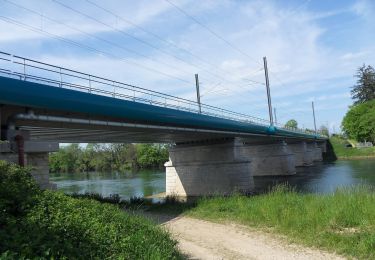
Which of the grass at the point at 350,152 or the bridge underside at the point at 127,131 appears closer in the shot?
the bridge underside at the point at 127,131

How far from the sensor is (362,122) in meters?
96.4

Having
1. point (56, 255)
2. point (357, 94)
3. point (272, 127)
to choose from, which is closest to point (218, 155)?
point (272, 127)

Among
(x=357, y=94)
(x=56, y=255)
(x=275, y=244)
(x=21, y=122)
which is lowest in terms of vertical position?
(x=275, y=244)

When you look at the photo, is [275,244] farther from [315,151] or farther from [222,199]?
[315,151]

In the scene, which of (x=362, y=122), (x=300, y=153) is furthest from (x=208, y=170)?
(x=362, y=122)

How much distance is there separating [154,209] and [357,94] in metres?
117

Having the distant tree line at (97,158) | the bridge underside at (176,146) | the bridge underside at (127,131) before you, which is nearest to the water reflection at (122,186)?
the bridge underside at (176,146)

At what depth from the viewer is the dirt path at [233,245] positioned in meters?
9.54

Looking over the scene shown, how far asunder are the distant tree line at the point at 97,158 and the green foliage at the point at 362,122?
48.8 m

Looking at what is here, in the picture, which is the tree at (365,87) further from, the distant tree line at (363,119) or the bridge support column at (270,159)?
the bridge support column at (270,159)

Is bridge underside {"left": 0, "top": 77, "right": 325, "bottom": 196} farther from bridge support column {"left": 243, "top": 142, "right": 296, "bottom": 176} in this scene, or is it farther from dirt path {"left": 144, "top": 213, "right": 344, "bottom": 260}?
dirt path {"left": 144, "top": 213, "right": 344, "bottom": 260}

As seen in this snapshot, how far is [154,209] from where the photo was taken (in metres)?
19.0

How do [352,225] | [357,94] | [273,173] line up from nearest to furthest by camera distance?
1. [352,225]
2. [273,173]
3. [357,94]

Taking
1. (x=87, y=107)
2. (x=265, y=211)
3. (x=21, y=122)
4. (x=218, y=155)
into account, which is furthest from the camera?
(x=218, y=155)
